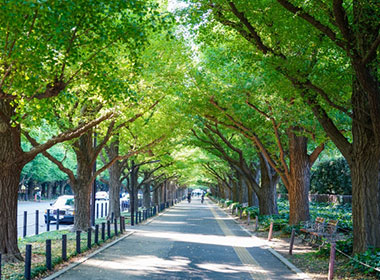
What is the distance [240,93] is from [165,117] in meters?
5.65

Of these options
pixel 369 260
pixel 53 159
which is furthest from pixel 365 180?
pixel 53 159

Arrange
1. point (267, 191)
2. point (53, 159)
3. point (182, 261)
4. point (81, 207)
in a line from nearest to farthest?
point (182, 261), point (53, 159), point (81, 207), point (267, 191)

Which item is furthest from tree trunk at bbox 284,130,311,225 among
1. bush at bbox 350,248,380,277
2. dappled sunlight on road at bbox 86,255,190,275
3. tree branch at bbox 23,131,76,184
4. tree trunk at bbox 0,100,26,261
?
tree trunk at bbox 0,100,26,261

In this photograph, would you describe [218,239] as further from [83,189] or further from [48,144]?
[48,144]

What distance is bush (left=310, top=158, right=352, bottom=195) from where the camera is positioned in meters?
37.7

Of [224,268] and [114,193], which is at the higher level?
[114,193]

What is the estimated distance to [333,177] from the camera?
1563 inches

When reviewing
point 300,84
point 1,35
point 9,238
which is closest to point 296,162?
point 300,84

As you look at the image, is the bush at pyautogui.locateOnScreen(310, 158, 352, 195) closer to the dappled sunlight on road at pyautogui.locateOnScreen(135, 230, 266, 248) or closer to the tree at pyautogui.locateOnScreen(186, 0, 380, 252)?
the dappled sunlight on road at pyautogui.locateOnScreen(135, 230, 266, 248)

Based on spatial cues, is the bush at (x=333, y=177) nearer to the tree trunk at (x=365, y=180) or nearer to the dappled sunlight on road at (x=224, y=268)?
the tree trunk at (x=365, y=180)

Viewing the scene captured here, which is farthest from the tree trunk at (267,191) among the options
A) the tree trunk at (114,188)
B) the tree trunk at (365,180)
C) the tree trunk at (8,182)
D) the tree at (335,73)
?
the tree trunk at (8,182)

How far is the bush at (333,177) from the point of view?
3772 cm

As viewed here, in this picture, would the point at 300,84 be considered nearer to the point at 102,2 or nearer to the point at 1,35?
the point at 102,2

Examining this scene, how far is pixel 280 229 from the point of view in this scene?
19984 mm
